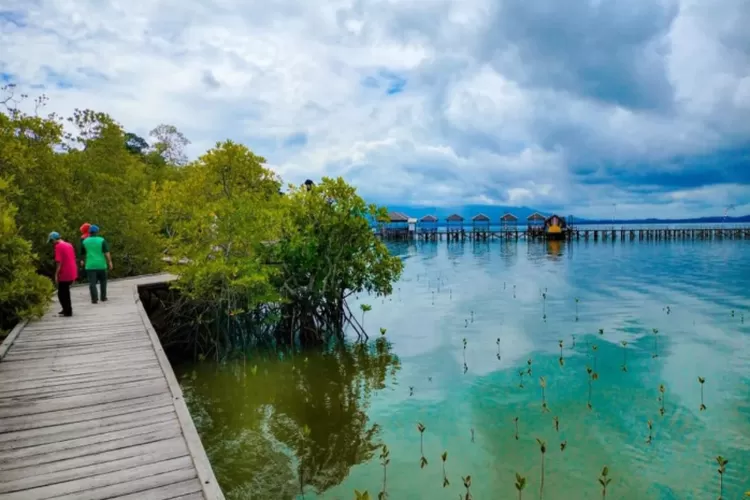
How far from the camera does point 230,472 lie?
314 inches

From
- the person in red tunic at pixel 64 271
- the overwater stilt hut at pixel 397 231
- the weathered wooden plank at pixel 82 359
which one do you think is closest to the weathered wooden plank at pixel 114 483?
the weathered wooden plank at pixel 82 359

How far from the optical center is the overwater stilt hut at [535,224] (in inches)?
3004

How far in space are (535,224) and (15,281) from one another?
82663 millimetres

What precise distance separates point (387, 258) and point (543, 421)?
8.12 meters

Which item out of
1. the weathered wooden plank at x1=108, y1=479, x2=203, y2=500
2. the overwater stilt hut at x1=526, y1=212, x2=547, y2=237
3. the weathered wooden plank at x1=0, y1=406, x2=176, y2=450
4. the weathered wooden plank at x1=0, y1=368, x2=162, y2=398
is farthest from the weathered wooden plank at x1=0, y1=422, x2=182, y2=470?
the overwater stilt hut at x1=526, y1=212, x2=547, y2=237

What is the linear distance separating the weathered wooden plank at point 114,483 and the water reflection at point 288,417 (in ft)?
8.90

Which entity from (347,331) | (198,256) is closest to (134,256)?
(198,256)

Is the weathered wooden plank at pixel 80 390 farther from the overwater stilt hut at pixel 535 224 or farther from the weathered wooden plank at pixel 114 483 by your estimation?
the overwater stilt hut at pixel 535 224

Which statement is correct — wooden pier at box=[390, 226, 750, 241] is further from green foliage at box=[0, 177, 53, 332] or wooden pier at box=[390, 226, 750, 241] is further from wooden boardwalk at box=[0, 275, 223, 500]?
wooden boardwalk at box=[0, 275, 223, 500]

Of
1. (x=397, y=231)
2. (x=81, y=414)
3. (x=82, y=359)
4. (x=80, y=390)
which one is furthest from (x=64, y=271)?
(x=397, y=231)

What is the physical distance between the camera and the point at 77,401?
614cm

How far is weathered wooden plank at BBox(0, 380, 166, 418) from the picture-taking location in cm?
579

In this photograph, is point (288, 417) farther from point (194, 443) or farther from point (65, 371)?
point (194, 443)

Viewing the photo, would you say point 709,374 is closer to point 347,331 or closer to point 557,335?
point 557,335
